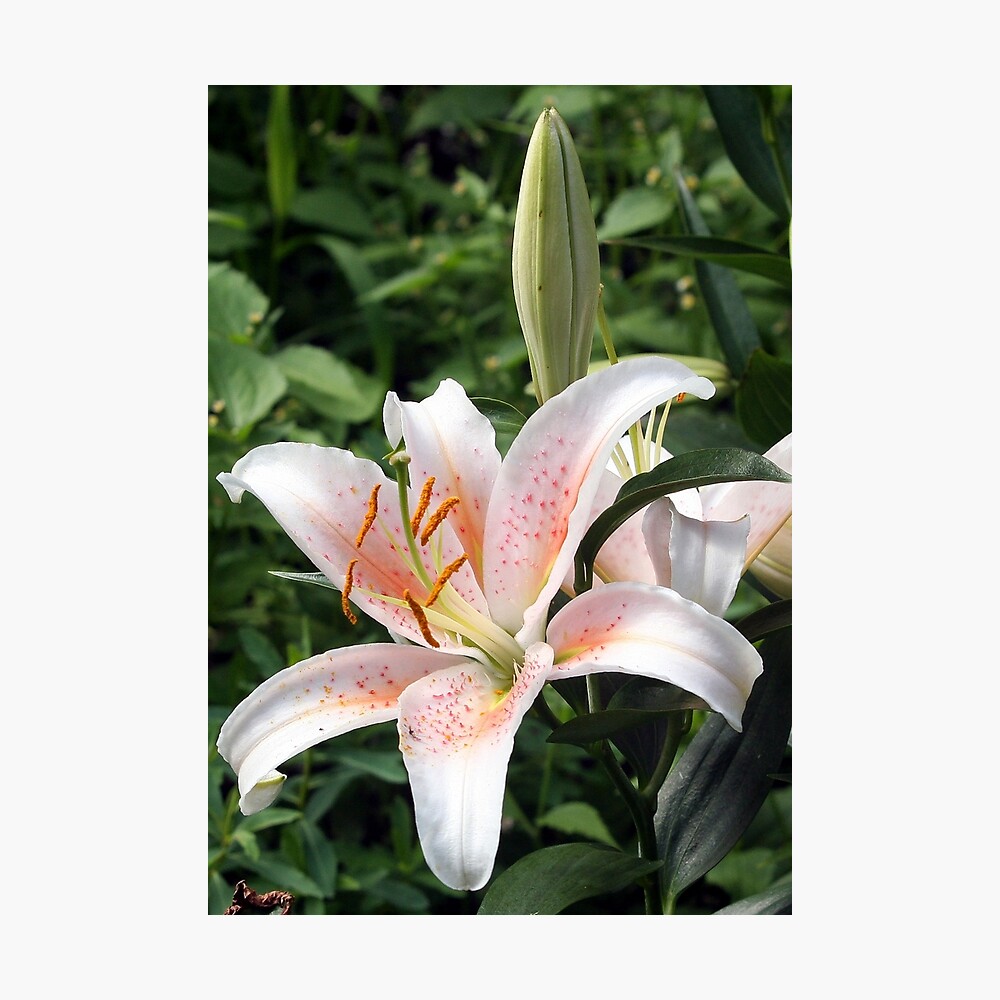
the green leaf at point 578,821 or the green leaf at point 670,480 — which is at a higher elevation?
the green leaf at point 670,480

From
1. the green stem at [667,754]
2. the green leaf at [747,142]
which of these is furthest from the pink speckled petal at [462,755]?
the green leaf at [747,142]

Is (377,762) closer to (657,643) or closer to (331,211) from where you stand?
(657,643)

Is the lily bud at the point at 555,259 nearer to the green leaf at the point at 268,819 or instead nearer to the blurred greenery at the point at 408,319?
the blurred greenery at the point at 408,319

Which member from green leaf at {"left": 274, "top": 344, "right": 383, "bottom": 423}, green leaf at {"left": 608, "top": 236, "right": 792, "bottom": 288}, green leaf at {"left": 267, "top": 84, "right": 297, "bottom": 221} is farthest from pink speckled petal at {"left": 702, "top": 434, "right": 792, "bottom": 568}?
green leaf at {"left": 267, "top": 84, "right": 297, "bottom": 221}

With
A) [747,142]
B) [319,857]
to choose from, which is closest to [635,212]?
[747,142]

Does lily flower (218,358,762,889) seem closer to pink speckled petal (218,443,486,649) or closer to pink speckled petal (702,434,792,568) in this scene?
pink speckled petal (218,443,486,649)
